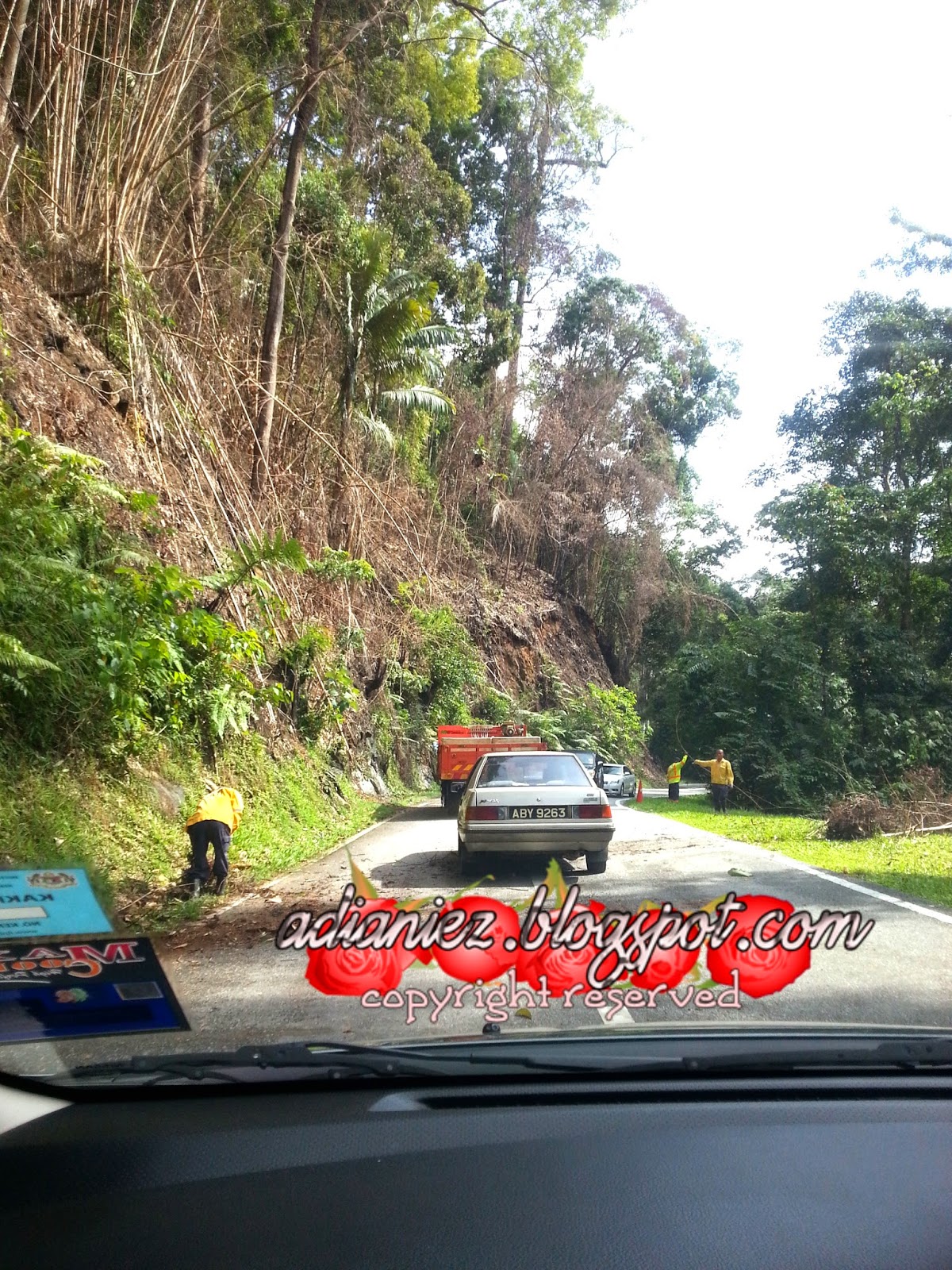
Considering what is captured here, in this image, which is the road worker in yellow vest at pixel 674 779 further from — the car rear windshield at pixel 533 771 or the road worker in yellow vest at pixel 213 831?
the road worker in yellow vest at pixel 213 831

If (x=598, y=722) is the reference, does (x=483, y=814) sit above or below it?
above

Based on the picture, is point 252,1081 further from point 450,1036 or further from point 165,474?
point 165,474

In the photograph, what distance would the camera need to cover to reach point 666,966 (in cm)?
456

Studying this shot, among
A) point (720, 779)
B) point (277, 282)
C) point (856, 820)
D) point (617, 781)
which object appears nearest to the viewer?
point (856, 820)

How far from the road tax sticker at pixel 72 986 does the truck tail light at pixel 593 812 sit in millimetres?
7021

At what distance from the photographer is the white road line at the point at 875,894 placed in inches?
325

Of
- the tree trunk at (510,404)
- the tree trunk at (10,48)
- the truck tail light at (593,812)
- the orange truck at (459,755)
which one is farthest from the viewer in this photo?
the tree trunk at (510,404)

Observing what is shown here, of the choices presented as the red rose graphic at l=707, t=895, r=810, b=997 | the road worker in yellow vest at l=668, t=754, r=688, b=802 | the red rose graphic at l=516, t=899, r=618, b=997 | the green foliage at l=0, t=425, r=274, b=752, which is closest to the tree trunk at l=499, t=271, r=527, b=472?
the road worker in yellow vest at l=668, t=754, r=688, b=802

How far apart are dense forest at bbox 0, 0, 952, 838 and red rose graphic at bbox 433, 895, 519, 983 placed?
499 cm

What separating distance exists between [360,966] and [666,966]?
1.35 meters

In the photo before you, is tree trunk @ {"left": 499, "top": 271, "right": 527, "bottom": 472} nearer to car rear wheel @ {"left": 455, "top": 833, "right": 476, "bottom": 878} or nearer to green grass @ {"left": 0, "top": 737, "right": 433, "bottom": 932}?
green grass @ {"left": 0, "top": 737, "right": 433, "bottom": 932}

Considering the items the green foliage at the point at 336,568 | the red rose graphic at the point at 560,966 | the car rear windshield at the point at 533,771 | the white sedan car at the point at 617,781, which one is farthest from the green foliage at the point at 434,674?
the red rose graphic at the point at 560,966

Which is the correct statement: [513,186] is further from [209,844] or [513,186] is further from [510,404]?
[209,844]

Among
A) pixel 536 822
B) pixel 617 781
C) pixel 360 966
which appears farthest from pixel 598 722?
pixel 360 966
